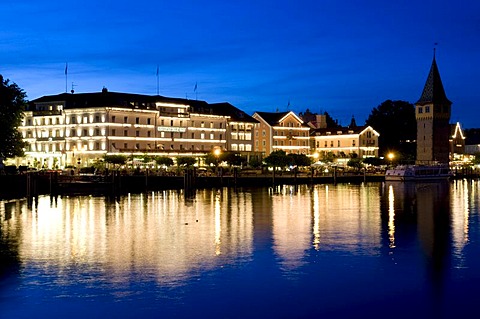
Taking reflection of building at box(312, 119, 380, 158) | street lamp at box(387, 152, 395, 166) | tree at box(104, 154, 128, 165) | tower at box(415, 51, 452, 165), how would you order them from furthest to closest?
reflection of building at box(312, 119, 380, 158)
street lamp at box(387, 152, 395, 166)
tower at box(415, 51, 452, 165)
tree at box(104, 154, 128, 165)

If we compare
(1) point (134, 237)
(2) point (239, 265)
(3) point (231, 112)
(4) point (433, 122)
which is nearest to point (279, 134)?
(3) point (231, 112)

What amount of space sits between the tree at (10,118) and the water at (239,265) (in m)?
23.2

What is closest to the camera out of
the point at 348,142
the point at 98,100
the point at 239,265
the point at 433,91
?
the point at 239,265

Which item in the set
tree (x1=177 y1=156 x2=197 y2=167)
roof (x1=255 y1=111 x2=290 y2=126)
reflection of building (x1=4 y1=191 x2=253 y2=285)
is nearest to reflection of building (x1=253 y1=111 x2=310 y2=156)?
roof (x1=255 y1=111 x2=290 y2=126)

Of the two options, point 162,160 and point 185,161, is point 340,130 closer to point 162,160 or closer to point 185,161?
point 185,161

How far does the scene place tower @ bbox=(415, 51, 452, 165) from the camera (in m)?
123

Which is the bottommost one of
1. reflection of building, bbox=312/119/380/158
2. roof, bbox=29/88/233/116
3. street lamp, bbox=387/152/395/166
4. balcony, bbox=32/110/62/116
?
street lamp, bbox=387/152/395/166

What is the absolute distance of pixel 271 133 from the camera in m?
133

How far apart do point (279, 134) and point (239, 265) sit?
109832 mm

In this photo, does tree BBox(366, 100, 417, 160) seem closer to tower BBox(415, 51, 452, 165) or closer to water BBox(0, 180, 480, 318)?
tower BBox(415, 51, 452, 165)

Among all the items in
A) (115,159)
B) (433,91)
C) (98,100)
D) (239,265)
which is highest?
(433,91)

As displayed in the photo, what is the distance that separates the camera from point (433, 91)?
126 m

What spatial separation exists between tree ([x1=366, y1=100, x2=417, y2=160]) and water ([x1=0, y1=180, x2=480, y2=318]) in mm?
103848

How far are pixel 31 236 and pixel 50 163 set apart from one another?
262ft
